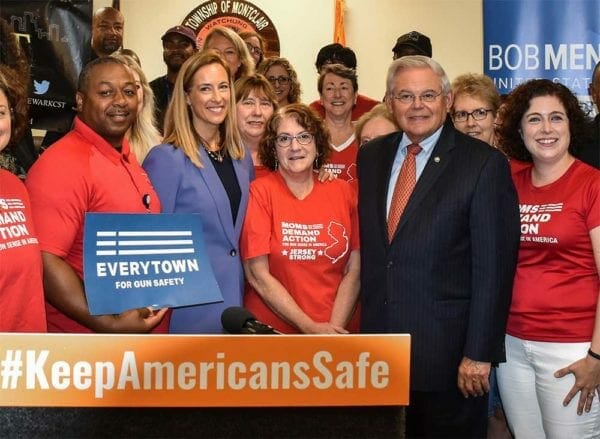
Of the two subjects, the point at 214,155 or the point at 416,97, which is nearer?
the point at 416,97

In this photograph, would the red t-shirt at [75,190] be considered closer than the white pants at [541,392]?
Yes

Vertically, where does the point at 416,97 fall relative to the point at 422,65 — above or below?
below

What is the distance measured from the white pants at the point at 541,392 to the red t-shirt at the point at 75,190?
Result: 1372mm

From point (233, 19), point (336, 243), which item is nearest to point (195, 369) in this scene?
point (336, 243)

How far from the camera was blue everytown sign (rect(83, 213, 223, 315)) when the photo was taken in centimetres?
183

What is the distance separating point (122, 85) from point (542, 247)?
5.06 ft

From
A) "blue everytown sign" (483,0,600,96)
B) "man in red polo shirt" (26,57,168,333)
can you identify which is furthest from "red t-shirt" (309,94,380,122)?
"man in red polo shirt" (26,57,168,333)

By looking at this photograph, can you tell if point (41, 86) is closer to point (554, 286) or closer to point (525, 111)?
point (525, 111)

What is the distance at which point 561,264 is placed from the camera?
8.68ft

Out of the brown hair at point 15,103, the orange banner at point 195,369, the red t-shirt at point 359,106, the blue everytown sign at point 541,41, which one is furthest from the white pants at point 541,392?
the blue everytown sign at point 541,41

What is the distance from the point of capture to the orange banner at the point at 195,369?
4.48ft

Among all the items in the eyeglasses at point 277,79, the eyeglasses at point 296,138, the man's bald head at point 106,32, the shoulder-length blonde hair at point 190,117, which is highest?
the man's bald head at point 106,32

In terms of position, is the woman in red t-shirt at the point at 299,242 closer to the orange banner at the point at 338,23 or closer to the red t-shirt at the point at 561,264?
the red t-shirt at the point at 561,264

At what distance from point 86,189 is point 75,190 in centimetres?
4
